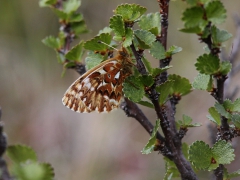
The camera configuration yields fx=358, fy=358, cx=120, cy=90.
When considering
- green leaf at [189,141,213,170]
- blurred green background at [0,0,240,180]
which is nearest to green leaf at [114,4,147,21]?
green leaf at [189,141,213,170]

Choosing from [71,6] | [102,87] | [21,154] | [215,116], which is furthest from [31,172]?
[71,6]

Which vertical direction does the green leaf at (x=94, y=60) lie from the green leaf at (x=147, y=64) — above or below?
above

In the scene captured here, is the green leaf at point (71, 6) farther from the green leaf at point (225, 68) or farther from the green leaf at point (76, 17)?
the green leaf at point (225, 68)

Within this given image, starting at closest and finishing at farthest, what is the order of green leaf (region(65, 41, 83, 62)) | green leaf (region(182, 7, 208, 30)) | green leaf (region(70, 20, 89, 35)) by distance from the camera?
green leaf (region(182, 7, 208, 30)) < green leaf (region(65, 41, 83, 62)) < green leaf (region(70, 20, 89, 35))

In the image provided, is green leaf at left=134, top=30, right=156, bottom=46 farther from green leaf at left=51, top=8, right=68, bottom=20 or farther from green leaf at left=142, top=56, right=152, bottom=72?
green leaf at left=51, top=8, right=68, bottom=20

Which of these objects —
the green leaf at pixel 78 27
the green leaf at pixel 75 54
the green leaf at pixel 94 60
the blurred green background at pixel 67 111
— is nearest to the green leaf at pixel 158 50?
the green leaf at pixel 94 60

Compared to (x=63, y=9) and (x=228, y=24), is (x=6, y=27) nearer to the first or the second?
(x=228, y=24)

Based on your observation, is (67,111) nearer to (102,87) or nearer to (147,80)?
(102,87)
